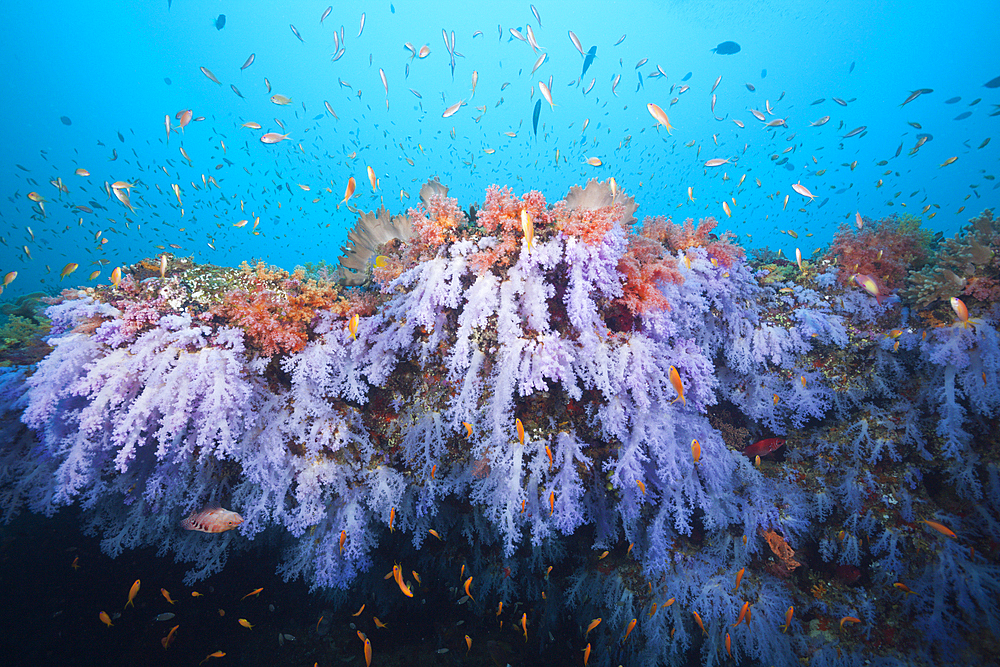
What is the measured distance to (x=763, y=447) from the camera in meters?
4.15

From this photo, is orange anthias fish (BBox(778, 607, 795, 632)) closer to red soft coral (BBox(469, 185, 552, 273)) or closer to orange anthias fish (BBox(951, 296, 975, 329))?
orange anthias fish (BBox(951, 296, 975, 329))

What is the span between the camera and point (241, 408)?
3.21 meters

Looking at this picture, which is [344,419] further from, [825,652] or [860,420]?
[860,420]

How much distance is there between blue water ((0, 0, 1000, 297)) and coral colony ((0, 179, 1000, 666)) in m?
60.6

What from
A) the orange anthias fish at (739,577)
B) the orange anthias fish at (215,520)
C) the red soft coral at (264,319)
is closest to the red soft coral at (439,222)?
the red soft coral at (264,319)

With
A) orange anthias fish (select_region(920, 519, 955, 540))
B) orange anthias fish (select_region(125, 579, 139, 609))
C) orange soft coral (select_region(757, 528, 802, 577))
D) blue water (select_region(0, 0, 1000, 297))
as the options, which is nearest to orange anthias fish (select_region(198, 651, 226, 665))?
orange anthias fish (select_region(125, 579, 139, 609))

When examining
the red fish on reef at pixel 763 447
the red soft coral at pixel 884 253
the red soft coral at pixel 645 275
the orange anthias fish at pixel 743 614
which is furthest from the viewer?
the red soft coral at pixel 884 253

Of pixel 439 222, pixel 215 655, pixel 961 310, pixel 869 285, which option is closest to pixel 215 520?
pixel 215 655

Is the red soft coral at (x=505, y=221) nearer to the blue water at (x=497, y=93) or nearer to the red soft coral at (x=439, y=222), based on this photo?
the red soft coral at (x=439, y=222)

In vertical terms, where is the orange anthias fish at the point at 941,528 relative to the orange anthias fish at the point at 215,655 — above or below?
above

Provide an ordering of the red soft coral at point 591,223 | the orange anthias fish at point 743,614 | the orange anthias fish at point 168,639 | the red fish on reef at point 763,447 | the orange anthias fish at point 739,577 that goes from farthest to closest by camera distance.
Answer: the red fish on reef at point 763,447 → the orange anthias fish at point 168,639 → the orange anthias fish at point 739,577 → the orange anthias fish at point 743,614 → the red soft coral at point 591,223

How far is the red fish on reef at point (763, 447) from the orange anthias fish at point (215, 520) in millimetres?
5730

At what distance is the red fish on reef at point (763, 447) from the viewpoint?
13.4 ft

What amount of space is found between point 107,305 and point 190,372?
107 cm
